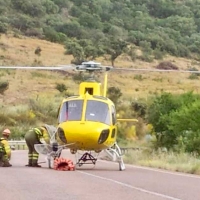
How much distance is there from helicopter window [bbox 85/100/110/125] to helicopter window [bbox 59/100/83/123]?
0.76ft

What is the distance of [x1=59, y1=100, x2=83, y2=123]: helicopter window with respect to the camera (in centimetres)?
1961

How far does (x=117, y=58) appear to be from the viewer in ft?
274

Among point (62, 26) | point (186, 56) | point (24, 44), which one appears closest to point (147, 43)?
point (186, 56)

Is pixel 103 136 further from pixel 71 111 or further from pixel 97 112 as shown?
pixel 71 111

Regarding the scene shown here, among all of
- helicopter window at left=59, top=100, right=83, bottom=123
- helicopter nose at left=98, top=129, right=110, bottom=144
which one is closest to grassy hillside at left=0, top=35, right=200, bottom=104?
helicopter window at left=59, top=100, right=83, bottom=123

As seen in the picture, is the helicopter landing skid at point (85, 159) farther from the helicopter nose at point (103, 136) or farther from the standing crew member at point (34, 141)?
the helicopter nose at point (103, 136)

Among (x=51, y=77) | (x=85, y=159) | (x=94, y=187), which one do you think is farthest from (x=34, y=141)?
(x=51, y=77)

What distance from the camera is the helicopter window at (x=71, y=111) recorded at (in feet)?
64.3

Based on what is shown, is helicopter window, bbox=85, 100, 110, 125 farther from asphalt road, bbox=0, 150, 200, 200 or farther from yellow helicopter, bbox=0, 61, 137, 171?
asphalt road, bbox=0, 150, 200, 200

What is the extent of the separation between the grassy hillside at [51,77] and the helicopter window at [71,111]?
3910 centimetres

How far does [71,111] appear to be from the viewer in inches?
780

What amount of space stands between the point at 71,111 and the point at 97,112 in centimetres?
75

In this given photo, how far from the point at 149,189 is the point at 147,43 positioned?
265 ft

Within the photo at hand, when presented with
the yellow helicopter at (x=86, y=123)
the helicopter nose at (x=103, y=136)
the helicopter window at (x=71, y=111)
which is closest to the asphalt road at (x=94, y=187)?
the yellow helicopter at (x=86, y=123)
